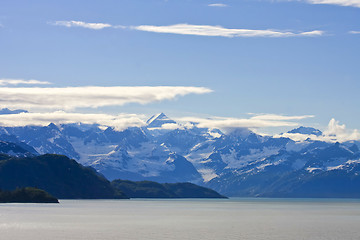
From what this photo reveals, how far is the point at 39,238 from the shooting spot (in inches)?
5546

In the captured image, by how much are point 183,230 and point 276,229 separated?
27510 millimetres

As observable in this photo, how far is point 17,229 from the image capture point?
16725 cm

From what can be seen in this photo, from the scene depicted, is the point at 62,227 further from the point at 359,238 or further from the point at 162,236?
the point at 359,238

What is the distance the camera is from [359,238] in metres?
150

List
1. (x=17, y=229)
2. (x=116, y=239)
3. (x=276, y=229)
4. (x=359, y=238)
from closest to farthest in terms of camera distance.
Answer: (x=116, y=239)
(x=359, y=238)
(x=17, y=229)
(x=276, y=229)

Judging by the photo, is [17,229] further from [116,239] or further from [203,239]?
[203,239]

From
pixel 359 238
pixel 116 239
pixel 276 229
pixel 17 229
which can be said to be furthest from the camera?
pixel 276 229

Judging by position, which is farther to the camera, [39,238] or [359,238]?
[359,238]

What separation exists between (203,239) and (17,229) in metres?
54.5

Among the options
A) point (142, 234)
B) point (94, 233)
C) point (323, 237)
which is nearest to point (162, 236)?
point (142, 234)

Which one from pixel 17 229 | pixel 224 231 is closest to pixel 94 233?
pixel 17 229

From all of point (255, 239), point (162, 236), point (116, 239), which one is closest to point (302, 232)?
point (255, 239)

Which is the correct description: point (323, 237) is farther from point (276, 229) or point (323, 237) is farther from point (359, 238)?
point (276, 229)

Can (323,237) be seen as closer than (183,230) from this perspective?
Yes
